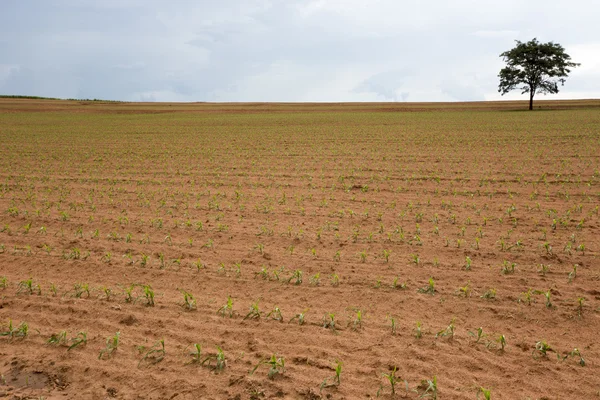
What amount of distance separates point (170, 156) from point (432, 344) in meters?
17.1

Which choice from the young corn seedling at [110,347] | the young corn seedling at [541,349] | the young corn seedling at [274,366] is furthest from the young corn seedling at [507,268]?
the young corn seedling at [110,347]

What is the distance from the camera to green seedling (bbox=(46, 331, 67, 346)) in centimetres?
457

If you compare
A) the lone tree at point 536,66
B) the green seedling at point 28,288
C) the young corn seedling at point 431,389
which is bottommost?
the young corn seedling at point 431,389

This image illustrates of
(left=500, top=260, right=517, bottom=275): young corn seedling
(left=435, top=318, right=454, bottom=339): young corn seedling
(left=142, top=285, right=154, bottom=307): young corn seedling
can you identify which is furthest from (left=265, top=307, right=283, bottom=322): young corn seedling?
(left=500, top=260, right=517, bottom=275): young corn seedling

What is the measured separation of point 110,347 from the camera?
449 cm

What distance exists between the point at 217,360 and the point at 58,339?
1.79 metres

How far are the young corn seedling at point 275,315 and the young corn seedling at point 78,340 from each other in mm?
1927

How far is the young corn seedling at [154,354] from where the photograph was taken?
426cm

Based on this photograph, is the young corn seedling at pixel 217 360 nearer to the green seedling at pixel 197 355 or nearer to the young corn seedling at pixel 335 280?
the green seedling at pixel 197 355

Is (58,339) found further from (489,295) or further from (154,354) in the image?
(489,295)

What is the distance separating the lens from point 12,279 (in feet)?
20.3

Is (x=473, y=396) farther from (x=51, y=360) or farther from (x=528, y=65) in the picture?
(x=528, y=65)

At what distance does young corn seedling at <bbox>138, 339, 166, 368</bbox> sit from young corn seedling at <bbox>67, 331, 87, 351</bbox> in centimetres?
65

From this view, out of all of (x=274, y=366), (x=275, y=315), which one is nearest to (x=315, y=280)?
(x=275, y=315)
